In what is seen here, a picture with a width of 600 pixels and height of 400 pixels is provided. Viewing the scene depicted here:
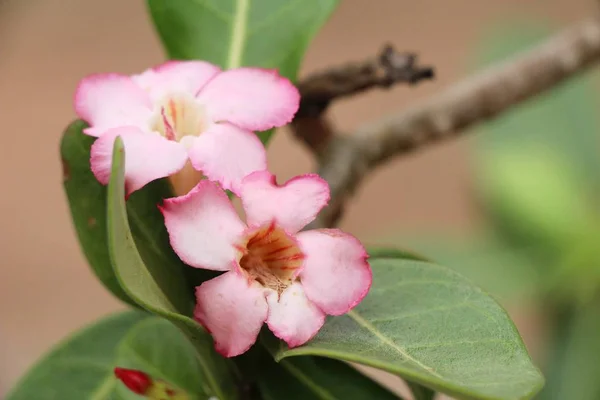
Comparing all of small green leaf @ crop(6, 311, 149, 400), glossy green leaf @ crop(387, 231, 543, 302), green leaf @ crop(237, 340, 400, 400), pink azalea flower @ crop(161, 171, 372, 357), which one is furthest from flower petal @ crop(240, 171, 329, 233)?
glossy green leaf @ crop(387, 231, 543, 302)

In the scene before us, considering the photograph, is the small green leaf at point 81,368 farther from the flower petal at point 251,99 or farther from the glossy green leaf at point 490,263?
the glossy green leaf at point 490,263

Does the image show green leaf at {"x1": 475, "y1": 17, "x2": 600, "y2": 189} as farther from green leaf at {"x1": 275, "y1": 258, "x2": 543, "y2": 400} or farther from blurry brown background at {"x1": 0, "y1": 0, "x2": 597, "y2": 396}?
green leaf at {"x1": 275, "y1": 258, "x2": 543, "y2": 400}

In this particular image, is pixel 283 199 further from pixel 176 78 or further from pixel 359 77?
pixel 359 77

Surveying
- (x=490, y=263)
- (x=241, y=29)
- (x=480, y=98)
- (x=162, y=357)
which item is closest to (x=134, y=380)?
(x=162, y=357)

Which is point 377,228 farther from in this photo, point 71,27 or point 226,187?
point 226,187

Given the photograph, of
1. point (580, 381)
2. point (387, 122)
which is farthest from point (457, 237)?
point (387, 122)

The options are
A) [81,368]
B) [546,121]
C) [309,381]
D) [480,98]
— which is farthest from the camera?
[546,121]
